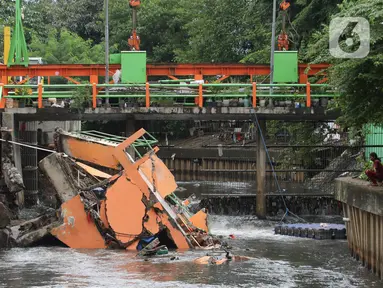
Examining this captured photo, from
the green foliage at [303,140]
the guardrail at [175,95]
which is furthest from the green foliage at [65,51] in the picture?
the guardrail at [175,95]

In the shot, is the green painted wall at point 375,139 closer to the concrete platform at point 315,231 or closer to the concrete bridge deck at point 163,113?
the concrete bridge deck at point 163,113

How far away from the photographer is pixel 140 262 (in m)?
24.5

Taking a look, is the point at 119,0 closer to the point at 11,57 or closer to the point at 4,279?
the point at 11,57

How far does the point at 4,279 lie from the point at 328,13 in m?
27.0

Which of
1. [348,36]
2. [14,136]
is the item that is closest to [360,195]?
[348,36]

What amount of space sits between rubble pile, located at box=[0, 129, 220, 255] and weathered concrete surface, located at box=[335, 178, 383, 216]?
4.08m

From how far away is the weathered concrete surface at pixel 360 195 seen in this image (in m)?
21.7

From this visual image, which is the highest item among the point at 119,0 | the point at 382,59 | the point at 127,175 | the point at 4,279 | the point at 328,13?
the point at 119,0

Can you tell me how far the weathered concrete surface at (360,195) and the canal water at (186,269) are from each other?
1.72 m

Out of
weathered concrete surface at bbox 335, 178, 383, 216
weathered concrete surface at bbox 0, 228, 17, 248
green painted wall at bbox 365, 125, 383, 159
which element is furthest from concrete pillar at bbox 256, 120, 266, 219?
weathered concrete surface at bbox 0, 228, 17, 248

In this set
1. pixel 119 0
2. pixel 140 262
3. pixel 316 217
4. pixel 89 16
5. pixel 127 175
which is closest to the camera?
pixel 140 262

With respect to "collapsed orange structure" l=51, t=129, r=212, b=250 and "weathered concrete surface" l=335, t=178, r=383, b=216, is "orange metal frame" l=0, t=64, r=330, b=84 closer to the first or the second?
"collapsed orange structure" l=51, t=129, r=212, b=250

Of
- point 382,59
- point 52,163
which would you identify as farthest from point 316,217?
point 382,59

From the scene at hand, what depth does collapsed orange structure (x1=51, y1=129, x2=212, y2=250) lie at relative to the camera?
86.1 feet
